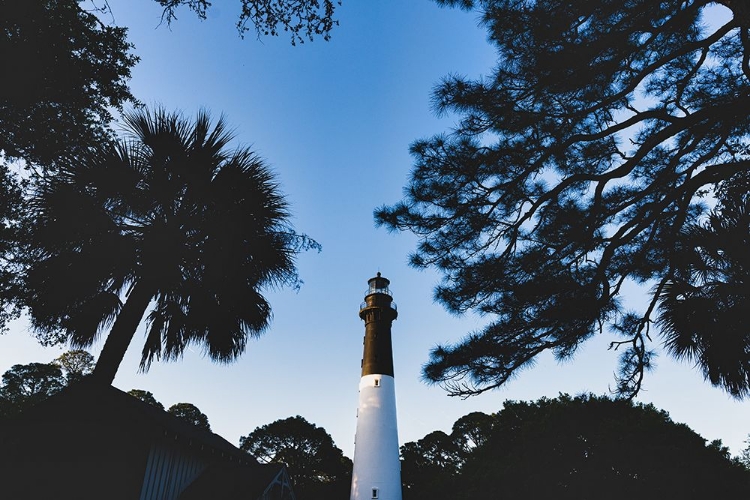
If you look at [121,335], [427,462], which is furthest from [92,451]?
[427,462]

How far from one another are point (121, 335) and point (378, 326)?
15294mm

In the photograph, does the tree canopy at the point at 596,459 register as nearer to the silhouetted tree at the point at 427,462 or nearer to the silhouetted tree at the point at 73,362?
the silhouetted tree at the point at 427,462

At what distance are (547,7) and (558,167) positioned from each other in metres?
1.75

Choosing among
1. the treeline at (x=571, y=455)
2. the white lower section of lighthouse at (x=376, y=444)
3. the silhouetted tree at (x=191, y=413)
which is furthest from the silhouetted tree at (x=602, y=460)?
the silhouetted tree at (x=191, y=413)

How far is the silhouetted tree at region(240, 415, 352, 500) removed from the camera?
32156 millimetres

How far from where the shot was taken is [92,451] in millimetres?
9031

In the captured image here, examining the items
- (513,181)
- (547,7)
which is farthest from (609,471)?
(547,7)

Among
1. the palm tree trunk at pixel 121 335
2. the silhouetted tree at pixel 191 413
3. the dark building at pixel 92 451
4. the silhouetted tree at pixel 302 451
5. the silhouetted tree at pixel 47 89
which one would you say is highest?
the silhouetted tree at pixel 191 413

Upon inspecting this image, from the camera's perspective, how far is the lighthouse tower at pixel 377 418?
1817 cm

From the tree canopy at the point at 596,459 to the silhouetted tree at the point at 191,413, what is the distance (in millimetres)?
22184

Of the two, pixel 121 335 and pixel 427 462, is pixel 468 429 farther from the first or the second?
pixel 121 335

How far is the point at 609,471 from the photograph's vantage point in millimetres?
17906

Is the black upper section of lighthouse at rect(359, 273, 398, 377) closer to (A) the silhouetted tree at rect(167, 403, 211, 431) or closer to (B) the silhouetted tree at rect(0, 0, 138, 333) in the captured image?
(B) the silhouetted tree at rect(0, 0, 138, 333)

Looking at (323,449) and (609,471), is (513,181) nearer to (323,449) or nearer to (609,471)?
(609,471)
